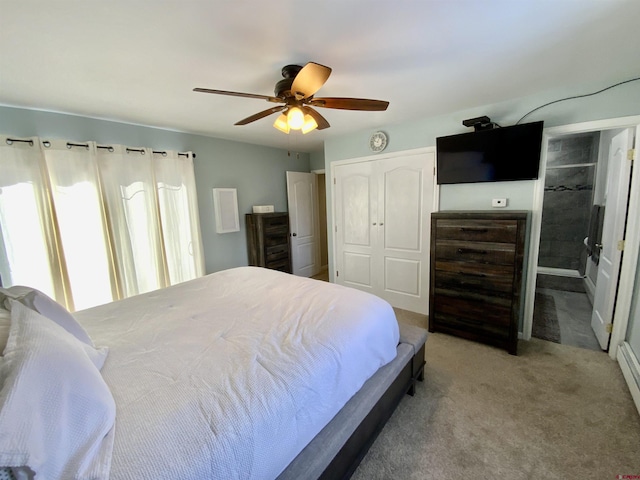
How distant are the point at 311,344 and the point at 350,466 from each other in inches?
25.2

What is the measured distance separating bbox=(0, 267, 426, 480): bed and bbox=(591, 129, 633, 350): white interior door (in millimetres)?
1845

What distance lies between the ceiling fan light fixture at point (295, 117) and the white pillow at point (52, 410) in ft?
5.56

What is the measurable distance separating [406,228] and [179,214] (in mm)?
2812

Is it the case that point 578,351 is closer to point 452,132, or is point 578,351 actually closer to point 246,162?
point 452,132

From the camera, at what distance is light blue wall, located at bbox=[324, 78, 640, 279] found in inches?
82.7

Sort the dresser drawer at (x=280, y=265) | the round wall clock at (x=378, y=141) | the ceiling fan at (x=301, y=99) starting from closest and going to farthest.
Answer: the ceiling fan at (x=301, y=99) → the round wall clock at (x=378, y=141) → the dresser drawer at (x=280, y=265)

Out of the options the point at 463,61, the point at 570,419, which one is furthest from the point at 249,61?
the point at 570,419

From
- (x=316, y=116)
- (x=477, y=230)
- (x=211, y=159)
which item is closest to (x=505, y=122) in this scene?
(x=477, y=230)

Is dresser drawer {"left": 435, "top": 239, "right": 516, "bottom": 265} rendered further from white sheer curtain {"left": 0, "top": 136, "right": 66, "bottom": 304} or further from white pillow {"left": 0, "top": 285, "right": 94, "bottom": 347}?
white sheer curtain {"left": 0, "top": 136, "right": 66, "bottom": 304}

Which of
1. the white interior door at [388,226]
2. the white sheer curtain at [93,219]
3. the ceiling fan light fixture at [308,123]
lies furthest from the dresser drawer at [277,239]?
the ceiling fan light fixture at [308,123]

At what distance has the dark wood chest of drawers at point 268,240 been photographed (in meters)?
3.89

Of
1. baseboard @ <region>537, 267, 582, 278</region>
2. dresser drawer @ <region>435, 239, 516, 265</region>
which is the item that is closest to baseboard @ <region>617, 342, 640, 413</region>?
dresser drawer @ <region>435, 239, 516, 265</region>

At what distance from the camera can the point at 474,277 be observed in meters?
2.46

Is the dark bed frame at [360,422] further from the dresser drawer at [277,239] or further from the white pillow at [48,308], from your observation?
the dresser drawer at [277,239]
